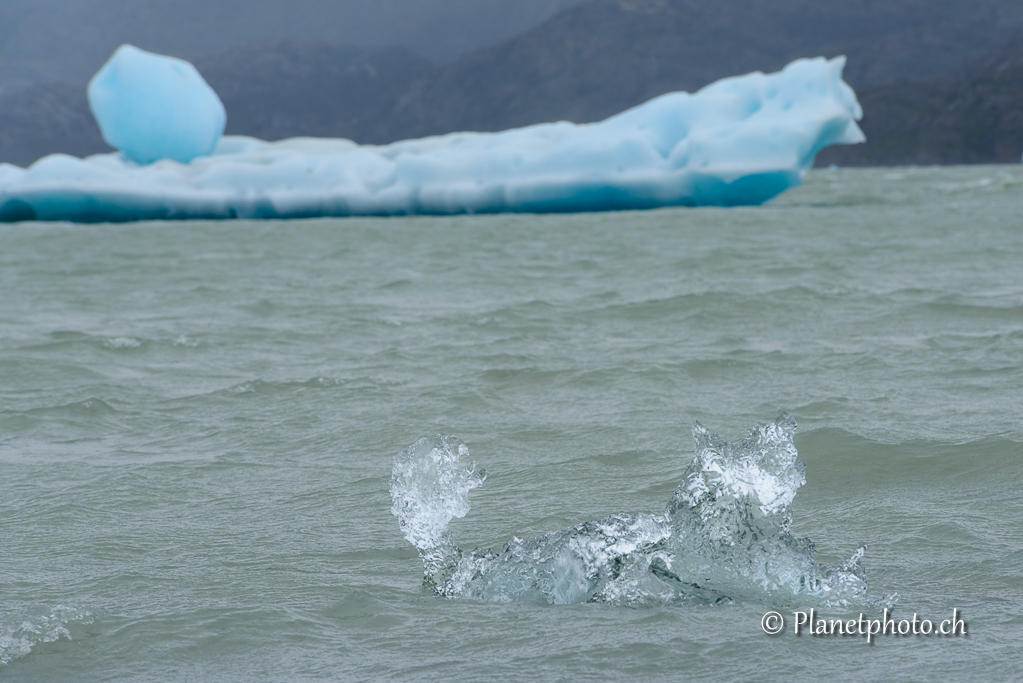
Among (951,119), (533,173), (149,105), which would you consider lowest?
(533,173)

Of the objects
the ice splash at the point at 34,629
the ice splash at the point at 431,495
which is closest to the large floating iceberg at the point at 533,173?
the ice splash at the point at 431,495

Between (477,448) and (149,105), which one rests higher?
(149,105)

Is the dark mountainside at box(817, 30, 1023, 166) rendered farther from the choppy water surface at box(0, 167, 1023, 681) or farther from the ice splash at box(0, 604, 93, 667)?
the ice splash at box(0, 604, 93, 667)

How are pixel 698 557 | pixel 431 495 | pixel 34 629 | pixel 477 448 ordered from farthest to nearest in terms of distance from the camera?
pixel 477 448 → pixel 431 495 → pixel 698 557 → pixel 34 629

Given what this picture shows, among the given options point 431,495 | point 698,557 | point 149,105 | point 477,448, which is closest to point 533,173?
point 149,105

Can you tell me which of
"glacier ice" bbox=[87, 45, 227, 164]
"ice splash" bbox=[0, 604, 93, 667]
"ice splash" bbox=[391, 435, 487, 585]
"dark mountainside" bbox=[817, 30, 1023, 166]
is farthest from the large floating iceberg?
"dark mountainside" bbox=[817, 30, 1023, 166]

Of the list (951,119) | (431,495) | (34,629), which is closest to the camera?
(34,629)

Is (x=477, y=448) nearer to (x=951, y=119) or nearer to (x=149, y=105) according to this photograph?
(x=149, y=105)

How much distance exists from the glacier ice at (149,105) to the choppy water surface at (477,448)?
8.22 metres

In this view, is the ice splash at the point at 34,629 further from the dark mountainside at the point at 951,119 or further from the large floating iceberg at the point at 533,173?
the dark mountainside at the point at 951,119

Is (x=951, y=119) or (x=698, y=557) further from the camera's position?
(x=951, y=119)

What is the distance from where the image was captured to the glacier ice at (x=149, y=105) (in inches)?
595

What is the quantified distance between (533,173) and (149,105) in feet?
18.3

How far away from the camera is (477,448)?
3.11 metres
